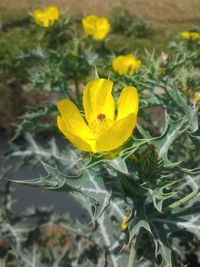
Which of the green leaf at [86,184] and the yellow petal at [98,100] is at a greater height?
the yellow petal at [98,100]

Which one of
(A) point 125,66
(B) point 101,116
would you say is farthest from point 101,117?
(A) point 125,66

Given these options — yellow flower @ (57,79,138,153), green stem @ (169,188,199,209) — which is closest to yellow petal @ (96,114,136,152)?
yellow flower @ (57,79,138,153)

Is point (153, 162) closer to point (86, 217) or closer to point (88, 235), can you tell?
point (88, 235)

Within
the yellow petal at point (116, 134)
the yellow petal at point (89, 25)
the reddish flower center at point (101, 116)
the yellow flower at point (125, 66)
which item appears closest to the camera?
the yellow petal at point (116, 134)

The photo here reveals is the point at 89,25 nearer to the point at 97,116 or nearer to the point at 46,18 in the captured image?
the point at 46,18

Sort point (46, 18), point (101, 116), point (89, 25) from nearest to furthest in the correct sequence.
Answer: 1. point (101, 116)
2. point (46, 18)
3. point (89, 25)

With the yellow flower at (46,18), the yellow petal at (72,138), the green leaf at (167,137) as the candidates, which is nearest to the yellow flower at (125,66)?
the yellow flower at (46,18)

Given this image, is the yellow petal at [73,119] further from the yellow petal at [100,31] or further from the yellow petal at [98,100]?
the yellow petal at [100,31]
